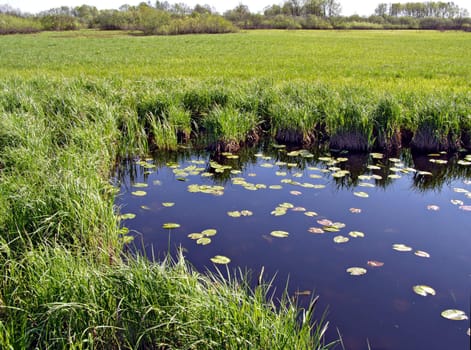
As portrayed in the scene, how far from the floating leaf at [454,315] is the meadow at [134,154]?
1.03 metres

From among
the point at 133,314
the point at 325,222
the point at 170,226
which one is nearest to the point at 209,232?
the point at 170,226

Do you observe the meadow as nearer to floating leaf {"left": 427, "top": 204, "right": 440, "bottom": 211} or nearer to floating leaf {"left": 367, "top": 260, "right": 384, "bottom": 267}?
floating leaf {"left": 367, "top": 260, "right": 384, "bottom": 267}

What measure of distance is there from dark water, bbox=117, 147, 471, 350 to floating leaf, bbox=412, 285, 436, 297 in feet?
0.17

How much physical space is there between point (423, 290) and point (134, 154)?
209 inches

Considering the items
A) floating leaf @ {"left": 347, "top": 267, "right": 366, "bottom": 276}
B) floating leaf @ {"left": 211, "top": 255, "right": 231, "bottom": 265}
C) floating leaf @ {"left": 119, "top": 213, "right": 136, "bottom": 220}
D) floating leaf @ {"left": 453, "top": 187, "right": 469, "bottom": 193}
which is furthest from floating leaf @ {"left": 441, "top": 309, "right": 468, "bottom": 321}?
floating leaf @ {"left": 119, "top": 213, "right": 136, "bottom": 220}

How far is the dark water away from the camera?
351 centimetres

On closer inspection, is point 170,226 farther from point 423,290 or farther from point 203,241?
point 423,290

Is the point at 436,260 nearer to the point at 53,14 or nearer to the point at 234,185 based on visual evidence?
the point at 234,185

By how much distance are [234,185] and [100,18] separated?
68336mm

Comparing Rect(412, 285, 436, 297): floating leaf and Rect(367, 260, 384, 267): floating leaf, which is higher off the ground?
Rect(367, 260, 384, 267): floating leaf

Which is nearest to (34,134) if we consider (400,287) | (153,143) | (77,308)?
(153,143)

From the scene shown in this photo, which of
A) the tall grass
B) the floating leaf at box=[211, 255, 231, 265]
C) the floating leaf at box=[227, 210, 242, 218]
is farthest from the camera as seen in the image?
the floating leaf at box=[227, 210, 242, 218]

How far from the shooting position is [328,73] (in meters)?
14.0

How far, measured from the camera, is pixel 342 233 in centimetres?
483
